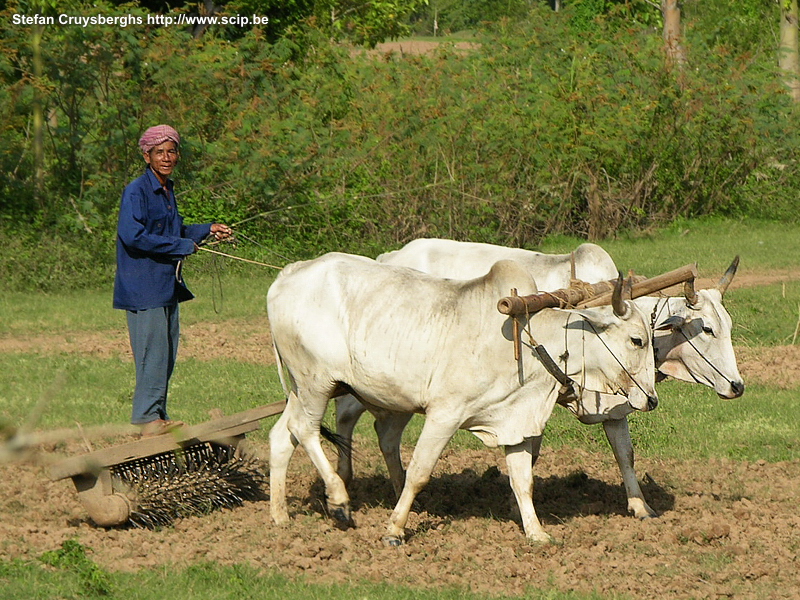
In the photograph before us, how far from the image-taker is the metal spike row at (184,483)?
5.70 m

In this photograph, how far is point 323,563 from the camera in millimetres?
5352

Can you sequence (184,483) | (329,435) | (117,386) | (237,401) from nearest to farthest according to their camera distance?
(184,483), (329,435), (237,401), (117,386)

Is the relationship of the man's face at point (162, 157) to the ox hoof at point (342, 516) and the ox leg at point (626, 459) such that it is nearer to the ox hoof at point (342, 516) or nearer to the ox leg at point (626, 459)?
the ox hoof at point (342, 516)

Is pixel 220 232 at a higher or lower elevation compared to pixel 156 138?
lower

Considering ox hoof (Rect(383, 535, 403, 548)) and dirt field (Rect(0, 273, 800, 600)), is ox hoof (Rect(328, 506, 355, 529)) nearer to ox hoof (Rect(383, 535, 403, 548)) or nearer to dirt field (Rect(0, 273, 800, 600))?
dirt field (Rect(0, 273, 800, 600))

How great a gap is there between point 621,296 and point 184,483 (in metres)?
2.38

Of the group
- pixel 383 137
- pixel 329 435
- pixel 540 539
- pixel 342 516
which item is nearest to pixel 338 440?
pixel 329 435

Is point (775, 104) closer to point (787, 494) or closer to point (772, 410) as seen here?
point (772, 410)

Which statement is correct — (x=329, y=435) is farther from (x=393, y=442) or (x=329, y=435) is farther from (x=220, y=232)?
(x=220, y=232)

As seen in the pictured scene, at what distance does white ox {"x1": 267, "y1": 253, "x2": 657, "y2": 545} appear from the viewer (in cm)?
567

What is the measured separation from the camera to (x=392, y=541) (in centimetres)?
564

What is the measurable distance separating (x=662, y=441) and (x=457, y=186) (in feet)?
27.9

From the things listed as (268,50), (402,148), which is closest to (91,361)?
(402,148)

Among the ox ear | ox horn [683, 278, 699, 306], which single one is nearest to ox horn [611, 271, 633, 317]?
ox horn [683, 278, 699, 306]
